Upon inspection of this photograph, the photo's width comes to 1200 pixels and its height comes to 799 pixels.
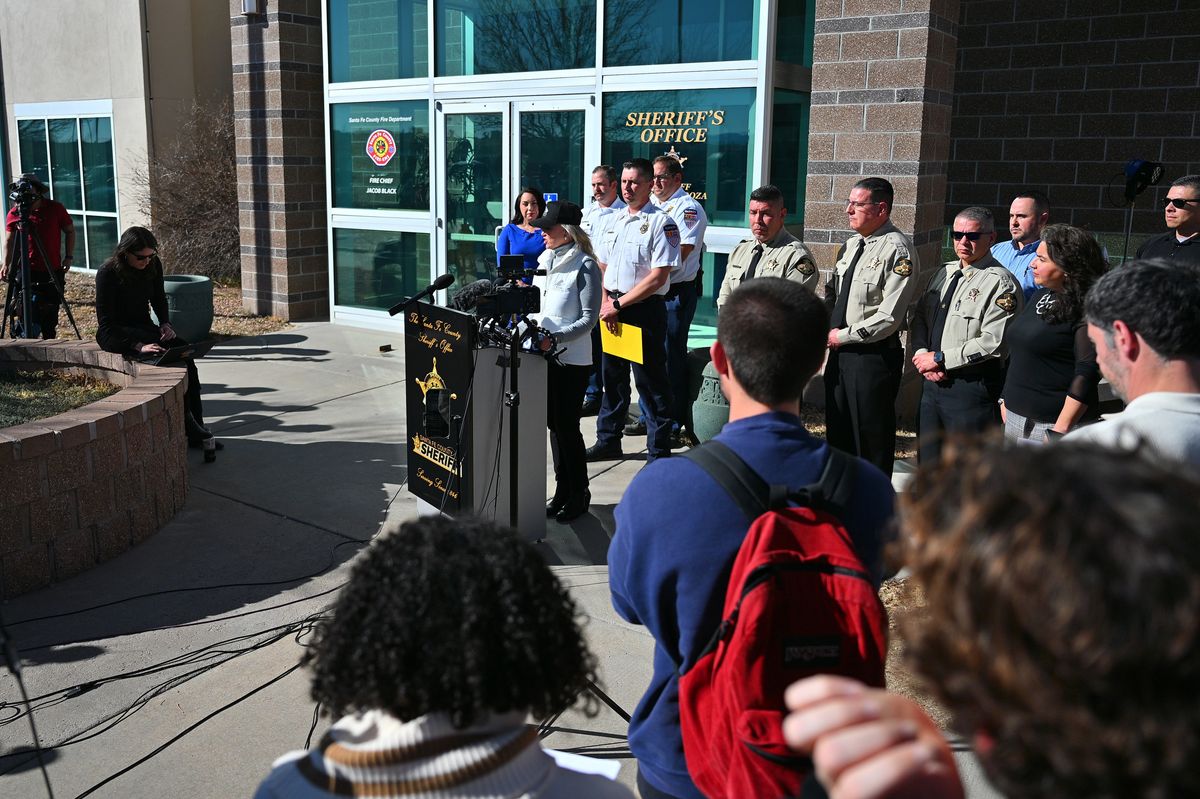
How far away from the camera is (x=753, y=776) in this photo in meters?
1.76

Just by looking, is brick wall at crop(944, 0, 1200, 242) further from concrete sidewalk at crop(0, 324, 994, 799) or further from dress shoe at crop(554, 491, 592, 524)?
dress shoe at crop(554, 491, 592, 524)

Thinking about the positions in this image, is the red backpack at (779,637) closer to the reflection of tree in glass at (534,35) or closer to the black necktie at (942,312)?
the black necktie at (942,312)

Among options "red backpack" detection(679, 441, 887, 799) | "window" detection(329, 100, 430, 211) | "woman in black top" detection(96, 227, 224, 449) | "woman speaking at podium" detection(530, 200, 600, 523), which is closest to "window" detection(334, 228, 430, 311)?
"window" detection(329, 100, 430, 211)

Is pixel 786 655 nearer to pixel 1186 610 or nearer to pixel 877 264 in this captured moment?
pixel 1186 610

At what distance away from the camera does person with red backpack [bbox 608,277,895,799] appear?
1.75m

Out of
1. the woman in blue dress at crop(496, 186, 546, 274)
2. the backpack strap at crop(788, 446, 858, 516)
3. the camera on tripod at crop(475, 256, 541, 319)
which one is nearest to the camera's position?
the backpack strap at crop(788, 446, 858, 516)

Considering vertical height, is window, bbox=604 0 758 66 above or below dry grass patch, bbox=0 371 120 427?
above

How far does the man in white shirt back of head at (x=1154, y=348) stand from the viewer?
211 cm

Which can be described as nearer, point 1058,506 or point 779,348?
point 1058,506

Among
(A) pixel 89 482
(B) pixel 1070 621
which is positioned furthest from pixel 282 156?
(B) pixel 1070 621

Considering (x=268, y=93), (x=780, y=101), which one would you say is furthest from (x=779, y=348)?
(x=268, y=93)

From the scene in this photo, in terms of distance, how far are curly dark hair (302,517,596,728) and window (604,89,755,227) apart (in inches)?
292

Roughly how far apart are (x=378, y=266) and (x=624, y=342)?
5.97m

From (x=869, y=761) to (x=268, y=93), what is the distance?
1204 cm
